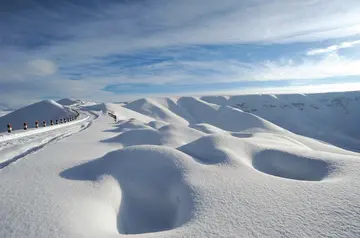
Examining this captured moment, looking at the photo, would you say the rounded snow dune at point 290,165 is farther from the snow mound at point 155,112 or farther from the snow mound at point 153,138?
the snow mound at point 155,112

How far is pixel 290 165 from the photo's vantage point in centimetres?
1056

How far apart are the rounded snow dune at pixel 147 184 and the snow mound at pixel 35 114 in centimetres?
6425

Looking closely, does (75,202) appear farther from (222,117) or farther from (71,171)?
(222,117)

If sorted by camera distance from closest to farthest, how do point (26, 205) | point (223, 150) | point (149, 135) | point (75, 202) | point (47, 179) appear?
point (26, 205) → point (75, 202) → point (47, 179) → point (223, 150) → point (149, 135)

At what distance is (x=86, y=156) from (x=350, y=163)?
10282 millimetres

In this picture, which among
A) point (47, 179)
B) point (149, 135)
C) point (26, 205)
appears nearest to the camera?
point (26, 205)

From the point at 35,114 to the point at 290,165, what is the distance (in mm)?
80626

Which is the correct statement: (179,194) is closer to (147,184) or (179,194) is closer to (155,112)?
(147,184)

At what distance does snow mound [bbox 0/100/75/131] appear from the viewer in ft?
230

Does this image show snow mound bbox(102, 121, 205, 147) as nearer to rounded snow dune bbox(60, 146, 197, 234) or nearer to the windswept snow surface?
the windswept snow surface

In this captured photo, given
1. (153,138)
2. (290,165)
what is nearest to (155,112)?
(153,138)

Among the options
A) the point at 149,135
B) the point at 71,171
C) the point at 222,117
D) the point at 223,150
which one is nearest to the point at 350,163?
the point at 223,150

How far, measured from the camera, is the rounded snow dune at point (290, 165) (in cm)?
923

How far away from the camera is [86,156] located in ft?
36.4
